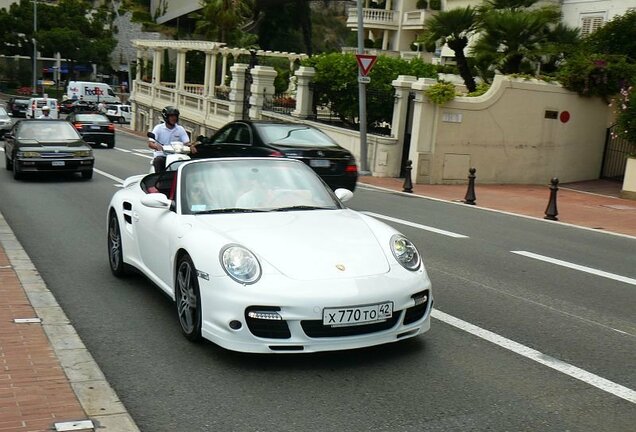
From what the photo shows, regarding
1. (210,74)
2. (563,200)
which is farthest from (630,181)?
(210,74)

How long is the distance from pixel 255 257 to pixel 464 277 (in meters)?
4.05

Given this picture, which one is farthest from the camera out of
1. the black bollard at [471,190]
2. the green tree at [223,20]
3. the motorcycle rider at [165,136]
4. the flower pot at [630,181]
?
the green tree at [223,20]

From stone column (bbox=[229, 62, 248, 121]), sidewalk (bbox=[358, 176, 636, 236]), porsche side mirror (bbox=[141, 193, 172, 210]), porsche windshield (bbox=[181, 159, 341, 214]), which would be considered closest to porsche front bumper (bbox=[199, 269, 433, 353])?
porsche windshield (bbox=[181, 159, 341, 214])

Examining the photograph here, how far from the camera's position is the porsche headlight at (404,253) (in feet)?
19.5

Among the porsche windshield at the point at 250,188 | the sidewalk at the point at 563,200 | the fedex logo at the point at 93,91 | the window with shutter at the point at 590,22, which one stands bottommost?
the fedex logo at the point at 93,91

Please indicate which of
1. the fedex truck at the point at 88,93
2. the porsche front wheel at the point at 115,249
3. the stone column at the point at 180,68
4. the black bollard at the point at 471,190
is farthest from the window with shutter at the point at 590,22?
the fedex truck at the point at 88,93

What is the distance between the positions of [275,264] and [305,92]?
908 inches

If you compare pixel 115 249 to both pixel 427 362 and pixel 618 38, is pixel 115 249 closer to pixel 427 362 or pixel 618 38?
pixel 427 362

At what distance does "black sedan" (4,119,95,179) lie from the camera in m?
18.9

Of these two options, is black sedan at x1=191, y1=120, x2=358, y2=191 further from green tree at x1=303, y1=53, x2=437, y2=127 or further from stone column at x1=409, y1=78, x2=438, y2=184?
green tree at x1=303, y1=53, x2=437, y2=127

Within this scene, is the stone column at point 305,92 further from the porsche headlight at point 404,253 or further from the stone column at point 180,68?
the porsche headlight at point 404,253

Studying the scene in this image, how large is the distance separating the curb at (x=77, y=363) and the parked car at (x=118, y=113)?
54.9 m

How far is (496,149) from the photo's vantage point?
77.2 ft

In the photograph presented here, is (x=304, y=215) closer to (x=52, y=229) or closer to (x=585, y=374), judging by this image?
(x=585, y=374)
